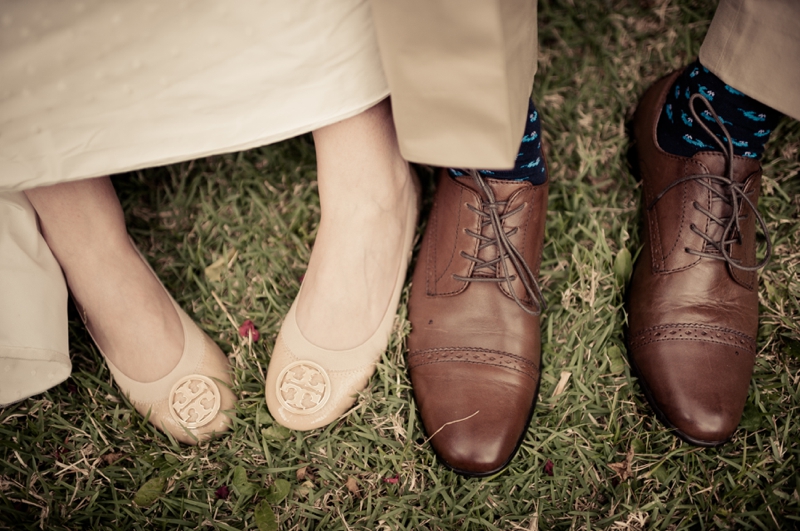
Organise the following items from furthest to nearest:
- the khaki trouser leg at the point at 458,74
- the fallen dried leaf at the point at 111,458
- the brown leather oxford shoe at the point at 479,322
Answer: the fallen dried leaf at the point at 111,458, the brown leather oxford shoe at the point at 479,322, the khaki trouser leg at the point at 458,74

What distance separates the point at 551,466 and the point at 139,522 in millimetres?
841

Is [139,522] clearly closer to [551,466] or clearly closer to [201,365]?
[201,365]

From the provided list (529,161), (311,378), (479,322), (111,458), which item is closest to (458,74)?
(529,161)

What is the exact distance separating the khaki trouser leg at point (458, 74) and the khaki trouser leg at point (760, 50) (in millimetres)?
384

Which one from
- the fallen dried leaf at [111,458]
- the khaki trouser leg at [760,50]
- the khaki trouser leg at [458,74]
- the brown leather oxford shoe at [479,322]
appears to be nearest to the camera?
the khaki trouser leg at [458,74]

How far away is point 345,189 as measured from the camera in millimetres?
965

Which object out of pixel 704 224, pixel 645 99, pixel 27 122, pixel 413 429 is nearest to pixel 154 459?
pixel 413 429

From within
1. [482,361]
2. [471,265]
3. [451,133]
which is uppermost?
[451,133]

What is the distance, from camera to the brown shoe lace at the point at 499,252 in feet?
3.32

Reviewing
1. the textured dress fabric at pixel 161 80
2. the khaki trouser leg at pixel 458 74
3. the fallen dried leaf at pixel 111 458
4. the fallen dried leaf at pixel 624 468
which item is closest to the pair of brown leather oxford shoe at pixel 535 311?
the fallen dried leaf at pixel 624 468

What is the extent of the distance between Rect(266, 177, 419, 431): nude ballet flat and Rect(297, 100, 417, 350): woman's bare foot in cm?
2

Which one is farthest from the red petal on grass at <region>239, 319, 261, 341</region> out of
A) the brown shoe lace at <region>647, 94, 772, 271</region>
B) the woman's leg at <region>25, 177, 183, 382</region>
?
the brown shoe lace at <region>647, 94, 772, 271</region>

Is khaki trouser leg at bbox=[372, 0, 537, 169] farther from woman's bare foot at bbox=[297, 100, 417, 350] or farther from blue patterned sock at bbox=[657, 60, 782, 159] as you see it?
blue patterned sock at bbox=[657, 60, 782, 159]

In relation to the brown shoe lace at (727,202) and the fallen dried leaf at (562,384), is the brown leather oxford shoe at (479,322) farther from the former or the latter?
the brown shoe lace at (727,202)
